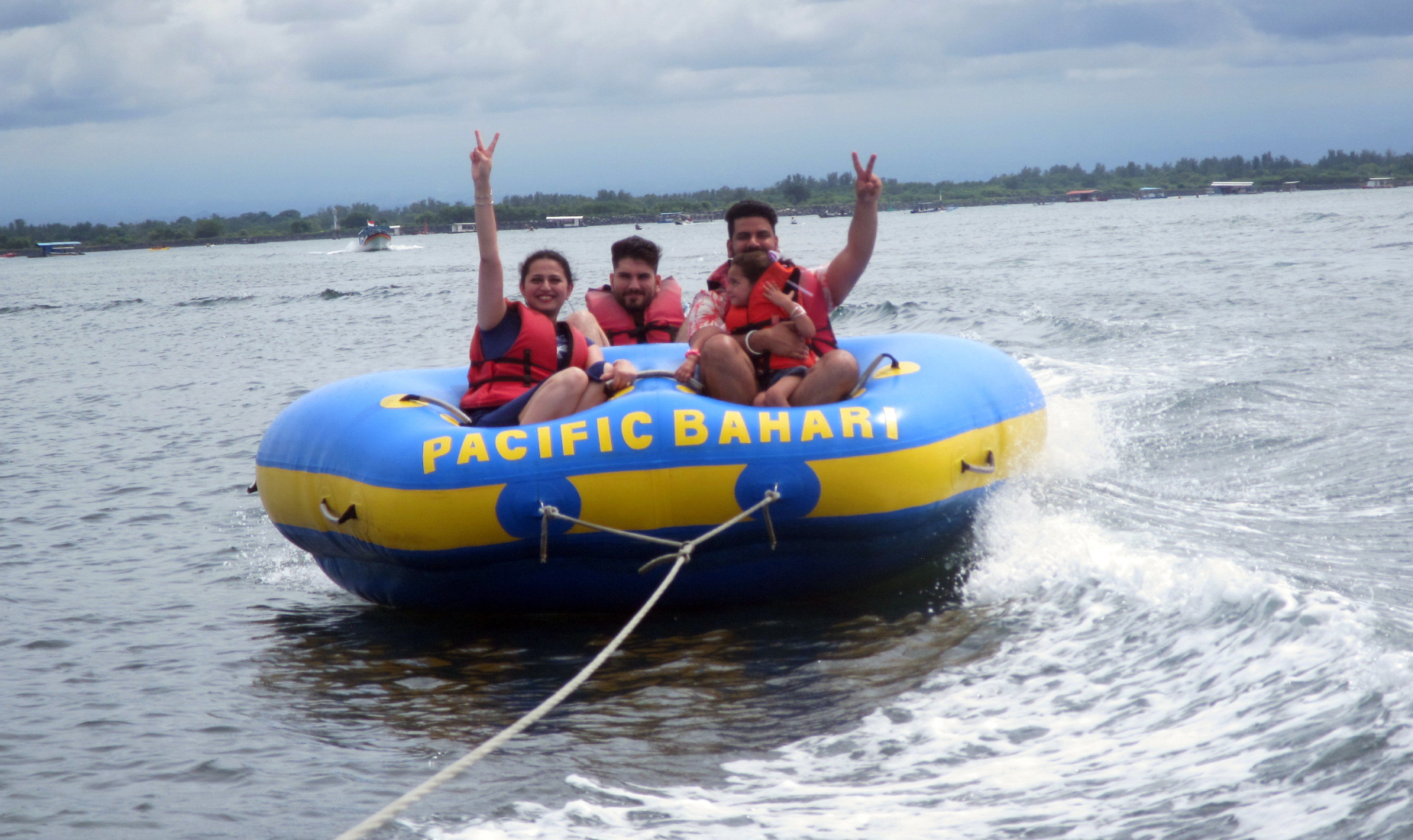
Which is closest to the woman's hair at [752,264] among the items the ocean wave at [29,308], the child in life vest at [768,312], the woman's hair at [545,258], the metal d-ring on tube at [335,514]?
the child in life vest at [768,312]

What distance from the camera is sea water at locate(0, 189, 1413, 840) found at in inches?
98.4

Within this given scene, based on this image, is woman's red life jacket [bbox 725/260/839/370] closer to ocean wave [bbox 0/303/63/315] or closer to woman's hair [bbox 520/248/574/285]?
woman's hair [bbox 520/248/574/285]

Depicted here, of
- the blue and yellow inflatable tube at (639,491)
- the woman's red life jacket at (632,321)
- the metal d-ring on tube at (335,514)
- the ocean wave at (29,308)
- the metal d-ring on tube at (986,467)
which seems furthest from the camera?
the ocean wave at (29,308)

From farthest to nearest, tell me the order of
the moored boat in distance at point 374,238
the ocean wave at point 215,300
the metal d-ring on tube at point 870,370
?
1. the moored boat in distance at point 374,238
2. the ocean wave at point 215,300
3. the metal d-ring on tube at point 870,370

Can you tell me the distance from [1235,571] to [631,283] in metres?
2.59

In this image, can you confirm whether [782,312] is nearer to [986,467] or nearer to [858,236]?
[858,236]

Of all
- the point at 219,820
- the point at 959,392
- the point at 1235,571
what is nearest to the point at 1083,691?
the point at 1235,571

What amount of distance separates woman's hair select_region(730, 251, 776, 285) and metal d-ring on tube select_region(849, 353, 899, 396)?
1.66 feet

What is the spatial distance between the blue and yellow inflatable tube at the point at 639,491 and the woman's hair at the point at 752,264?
463 mm

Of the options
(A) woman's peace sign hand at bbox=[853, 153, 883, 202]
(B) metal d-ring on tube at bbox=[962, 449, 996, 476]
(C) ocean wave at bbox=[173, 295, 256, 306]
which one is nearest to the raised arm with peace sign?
(A) woman's peace sign hand at bbox=[853, 153, 883, 202]

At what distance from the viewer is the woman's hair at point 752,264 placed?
13.1 feet

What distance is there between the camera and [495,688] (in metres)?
3.41

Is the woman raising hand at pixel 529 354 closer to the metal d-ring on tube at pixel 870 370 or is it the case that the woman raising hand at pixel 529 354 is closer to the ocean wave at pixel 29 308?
the metal d-ring on tube at pixel 870 370

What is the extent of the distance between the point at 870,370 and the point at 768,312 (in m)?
Result: 0.43
